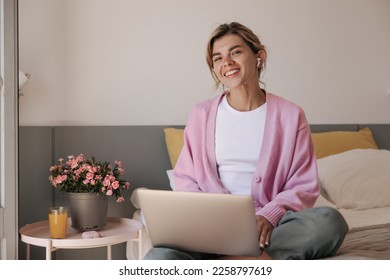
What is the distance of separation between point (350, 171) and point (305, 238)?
0.71 m

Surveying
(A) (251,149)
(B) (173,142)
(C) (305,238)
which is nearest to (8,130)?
(B) (173,142)

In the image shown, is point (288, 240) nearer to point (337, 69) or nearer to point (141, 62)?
point (141, 62)

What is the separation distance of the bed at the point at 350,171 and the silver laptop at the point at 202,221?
0.44 metres

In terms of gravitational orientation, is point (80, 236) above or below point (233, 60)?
below

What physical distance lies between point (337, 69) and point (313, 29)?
0.51 feet

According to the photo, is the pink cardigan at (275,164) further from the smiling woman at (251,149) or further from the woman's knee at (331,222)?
the woman's knee at (331,222)

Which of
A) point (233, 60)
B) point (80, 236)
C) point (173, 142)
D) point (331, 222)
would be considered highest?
point (233, 60)

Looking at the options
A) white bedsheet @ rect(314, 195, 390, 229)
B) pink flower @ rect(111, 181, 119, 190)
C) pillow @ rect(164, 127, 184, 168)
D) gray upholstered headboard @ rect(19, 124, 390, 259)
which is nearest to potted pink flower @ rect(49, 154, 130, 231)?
pink flower @ rect(111, 181, 119, 190)

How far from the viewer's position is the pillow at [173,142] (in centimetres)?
160

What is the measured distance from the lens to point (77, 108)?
61.4 inches

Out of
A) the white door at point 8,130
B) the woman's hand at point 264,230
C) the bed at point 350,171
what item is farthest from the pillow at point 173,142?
the woman's hand at point 264,230

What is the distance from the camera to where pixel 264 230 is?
40.2 inches

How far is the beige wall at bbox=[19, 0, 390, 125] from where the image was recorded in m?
1.54

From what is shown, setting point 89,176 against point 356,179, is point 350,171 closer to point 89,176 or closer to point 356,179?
point 356,179
